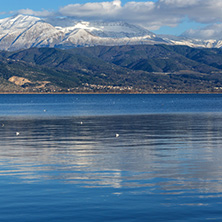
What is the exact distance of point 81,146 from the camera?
2210 inches

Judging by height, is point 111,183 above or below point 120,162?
above

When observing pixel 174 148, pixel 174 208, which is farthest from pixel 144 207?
pixel 174 148

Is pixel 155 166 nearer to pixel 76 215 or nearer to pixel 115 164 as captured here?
pixel 115 164

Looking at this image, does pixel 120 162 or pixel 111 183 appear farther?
pixel 120 162

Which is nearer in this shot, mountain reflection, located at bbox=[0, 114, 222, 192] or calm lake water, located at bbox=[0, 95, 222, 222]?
calm lake water, located at bbox=[0, 95, 222, 222]

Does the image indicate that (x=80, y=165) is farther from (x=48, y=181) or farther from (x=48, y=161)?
(x=48, y=181)

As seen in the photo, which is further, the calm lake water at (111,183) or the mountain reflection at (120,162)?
the mountain reflection at (120,162)

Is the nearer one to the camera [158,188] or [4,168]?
[158,188]

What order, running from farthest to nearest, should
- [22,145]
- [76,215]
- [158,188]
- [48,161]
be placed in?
[22,145] < [48,161] < [158,188] < [76,215]

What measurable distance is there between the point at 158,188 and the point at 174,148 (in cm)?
2318

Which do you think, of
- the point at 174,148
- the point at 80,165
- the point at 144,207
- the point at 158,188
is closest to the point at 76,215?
the point at 144,207

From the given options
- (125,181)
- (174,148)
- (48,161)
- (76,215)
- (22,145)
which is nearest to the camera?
(76,215)

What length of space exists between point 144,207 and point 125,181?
7.01 m

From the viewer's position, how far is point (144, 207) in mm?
25609
